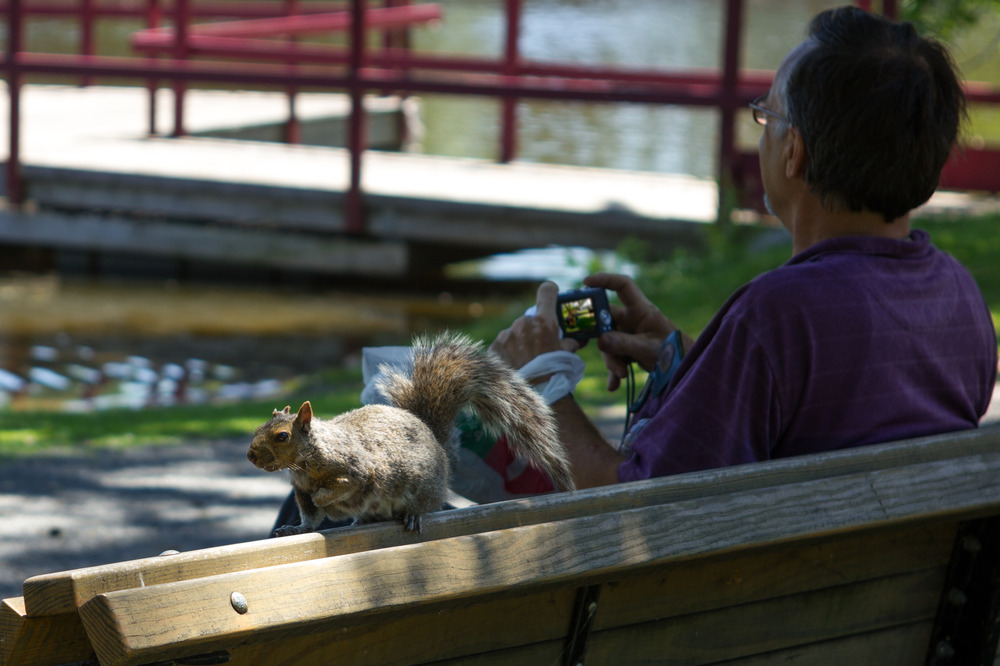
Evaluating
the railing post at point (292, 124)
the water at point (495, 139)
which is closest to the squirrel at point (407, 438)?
the water at point (495, 139)

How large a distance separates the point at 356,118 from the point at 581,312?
645 cm

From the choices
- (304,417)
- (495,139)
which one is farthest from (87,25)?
(304,417)

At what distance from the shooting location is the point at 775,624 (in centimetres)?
159

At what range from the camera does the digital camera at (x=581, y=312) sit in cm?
235

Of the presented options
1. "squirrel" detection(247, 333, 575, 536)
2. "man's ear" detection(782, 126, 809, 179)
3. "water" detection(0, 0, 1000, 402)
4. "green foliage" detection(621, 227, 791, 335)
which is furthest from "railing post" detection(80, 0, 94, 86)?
"man's ear" detection(782, 126, 809, 179)

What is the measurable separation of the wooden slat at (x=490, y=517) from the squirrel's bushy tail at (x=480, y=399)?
34 cm

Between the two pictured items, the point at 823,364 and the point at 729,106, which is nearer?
the point at 823,364

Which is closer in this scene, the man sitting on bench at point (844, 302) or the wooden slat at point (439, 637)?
the wooden slat at point (439, 637)

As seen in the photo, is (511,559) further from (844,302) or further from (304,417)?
(844,302)

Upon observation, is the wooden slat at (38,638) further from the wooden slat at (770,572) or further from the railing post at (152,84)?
the railing post at (152,84)

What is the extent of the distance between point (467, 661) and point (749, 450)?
21.2 inches

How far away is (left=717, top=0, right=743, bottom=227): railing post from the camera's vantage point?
764 cm

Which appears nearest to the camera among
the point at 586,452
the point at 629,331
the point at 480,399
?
the point at 480,399

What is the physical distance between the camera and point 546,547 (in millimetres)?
1309
